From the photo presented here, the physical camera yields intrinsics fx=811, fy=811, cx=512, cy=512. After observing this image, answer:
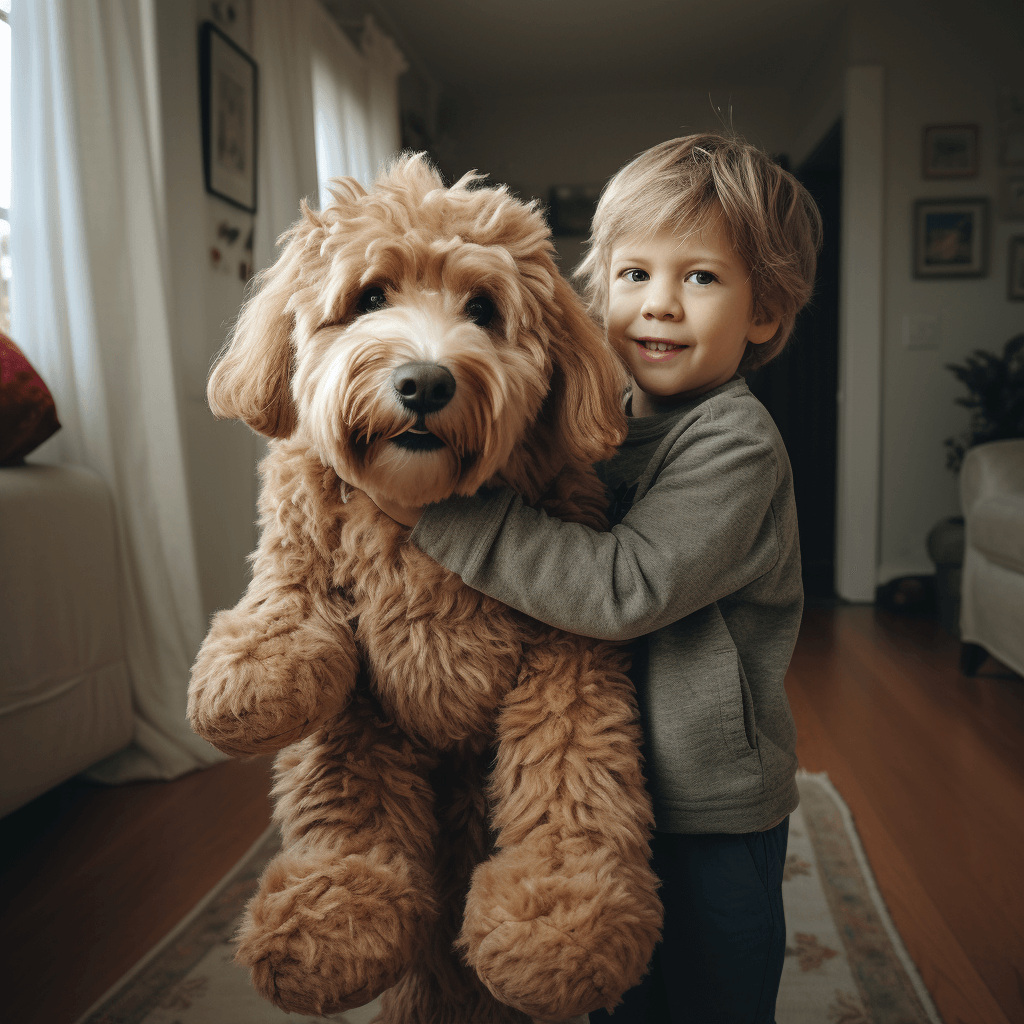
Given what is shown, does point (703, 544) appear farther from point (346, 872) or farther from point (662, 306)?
point (346, 872)

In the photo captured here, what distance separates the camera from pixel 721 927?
80 cm

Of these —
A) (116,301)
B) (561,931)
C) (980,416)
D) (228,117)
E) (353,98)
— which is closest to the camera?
(561,931)

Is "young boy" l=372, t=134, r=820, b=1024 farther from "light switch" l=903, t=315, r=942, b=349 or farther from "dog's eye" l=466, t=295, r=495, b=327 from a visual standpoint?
"light switch" l=903, t=315, r=942, b=349

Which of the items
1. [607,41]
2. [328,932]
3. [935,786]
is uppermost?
[607,41]

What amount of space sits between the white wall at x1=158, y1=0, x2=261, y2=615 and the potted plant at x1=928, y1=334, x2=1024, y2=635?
256 cm

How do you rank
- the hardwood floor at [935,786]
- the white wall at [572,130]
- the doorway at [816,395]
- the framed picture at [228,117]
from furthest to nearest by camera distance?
the white wall at [572,130], the doorway at [816,395], the framed picture at [228,117], the hardwood floor at [935,786]

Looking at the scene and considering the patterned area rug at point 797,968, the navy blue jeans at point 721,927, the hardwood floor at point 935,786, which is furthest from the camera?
→ the hardwood floor at point 935,786

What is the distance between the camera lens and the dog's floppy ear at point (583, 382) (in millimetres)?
680

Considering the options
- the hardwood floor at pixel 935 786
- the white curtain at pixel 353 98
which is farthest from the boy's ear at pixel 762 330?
the white curtain at pixel 353 98

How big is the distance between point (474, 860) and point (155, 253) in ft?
5.40

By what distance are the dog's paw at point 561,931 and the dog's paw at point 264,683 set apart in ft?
0.63

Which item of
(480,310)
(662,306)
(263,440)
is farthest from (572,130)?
(480,310)

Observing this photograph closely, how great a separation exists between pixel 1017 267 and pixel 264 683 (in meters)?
4.17

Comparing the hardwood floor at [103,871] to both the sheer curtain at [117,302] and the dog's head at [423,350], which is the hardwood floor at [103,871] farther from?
the dog's head at [423,350]
